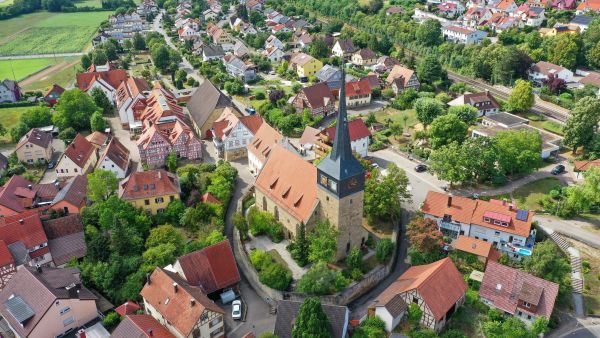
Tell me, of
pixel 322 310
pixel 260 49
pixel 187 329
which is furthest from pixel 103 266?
pixel 260 49

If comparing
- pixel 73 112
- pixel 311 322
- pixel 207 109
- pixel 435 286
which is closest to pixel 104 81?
pixel 73 112

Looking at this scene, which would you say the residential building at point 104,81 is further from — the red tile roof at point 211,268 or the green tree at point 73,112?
the red tile roof at point 211,268

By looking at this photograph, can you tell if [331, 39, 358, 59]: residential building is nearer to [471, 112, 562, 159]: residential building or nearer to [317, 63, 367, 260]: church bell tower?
[471, 112, 562, 159]: residential building

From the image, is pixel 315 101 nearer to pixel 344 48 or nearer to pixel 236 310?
pixel 344 48

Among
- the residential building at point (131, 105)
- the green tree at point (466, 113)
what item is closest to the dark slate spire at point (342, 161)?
the green tree at point (466, 113)

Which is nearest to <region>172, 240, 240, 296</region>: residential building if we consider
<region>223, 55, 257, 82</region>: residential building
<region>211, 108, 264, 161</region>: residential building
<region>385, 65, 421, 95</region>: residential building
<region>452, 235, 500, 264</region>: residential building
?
<region>452, 235, 500, 264</region>: residential building

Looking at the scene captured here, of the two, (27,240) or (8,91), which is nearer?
(27,240)
